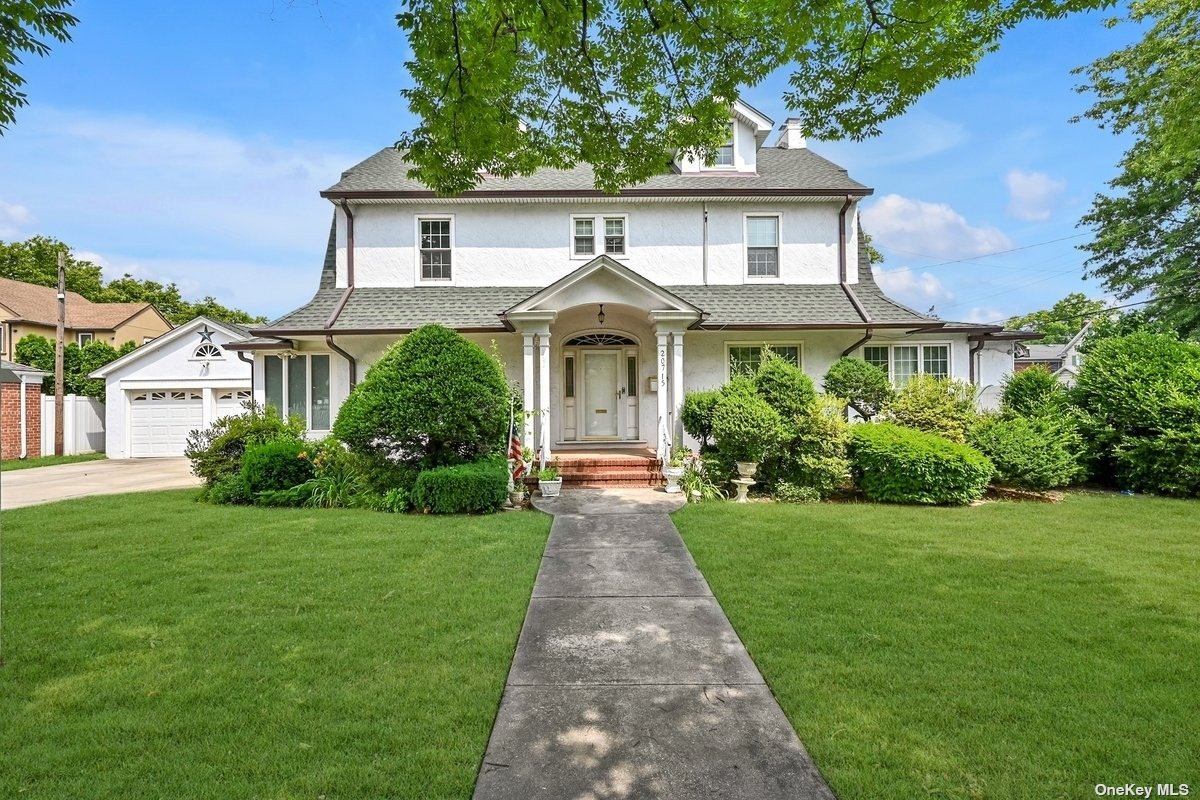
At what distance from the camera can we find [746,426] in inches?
370

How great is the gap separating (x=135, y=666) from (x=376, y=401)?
5466 millimetres

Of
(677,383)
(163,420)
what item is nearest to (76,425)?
(163,420)

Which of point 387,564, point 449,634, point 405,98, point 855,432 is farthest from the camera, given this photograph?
point 855,432

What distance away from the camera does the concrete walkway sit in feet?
8.82

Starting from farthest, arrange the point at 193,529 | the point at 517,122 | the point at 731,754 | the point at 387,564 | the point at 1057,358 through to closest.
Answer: the point at 1057,358, the point at 193,529, the point at 517,122, the point at 387,564, the point at 731,754

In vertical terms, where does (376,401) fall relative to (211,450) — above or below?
above

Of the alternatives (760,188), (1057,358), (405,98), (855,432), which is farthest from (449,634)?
(1057,358)

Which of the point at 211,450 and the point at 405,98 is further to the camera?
the point at 211,450

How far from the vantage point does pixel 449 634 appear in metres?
4.26

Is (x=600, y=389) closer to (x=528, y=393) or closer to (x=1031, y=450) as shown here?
(x=528, y=393)

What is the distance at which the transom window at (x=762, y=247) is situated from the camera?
13.3 meters

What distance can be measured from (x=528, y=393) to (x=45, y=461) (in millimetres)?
17778

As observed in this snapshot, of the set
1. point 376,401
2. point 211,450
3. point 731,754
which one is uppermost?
point 376,401

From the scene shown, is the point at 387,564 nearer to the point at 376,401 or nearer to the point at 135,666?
the point at 135,666
